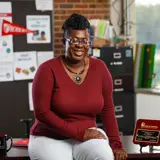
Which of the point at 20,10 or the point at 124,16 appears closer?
the point at 20,10

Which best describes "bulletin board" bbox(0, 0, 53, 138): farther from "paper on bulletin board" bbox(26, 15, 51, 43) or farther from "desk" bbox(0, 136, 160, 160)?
"desk" bbox(0, 136, 160, 160)

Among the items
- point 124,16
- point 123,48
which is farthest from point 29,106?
point 124,16

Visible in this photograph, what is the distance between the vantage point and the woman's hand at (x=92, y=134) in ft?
8.98

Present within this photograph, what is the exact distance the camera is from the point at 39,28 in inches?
203

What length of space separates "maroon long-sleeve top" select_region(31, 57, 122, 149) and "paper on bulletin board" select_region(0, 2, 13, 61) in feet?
7.36

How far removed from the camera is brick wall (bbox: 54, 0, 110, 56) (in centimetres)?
580

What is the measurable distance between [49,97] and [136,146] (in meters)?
0.68

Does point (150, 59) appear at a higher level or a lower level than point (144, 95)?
higher

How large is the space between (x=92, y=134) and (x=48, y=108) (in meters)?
0.29

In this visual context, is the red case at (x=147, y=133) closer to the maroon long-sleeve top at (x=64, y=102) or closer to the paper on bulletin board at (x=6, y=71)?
the maroon long-sleeve top at (x=64, y=102)

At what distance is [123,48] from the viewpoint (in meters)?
5.49

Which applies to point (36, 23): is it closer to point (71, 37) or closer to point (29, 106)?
point (29, 106)

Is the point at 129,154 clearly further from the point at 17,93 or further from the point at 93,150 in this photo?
the point at 17,93

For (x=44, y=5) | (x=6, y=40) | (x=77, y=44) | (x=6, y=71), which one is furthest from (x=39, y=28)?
(x=77, y=44)
